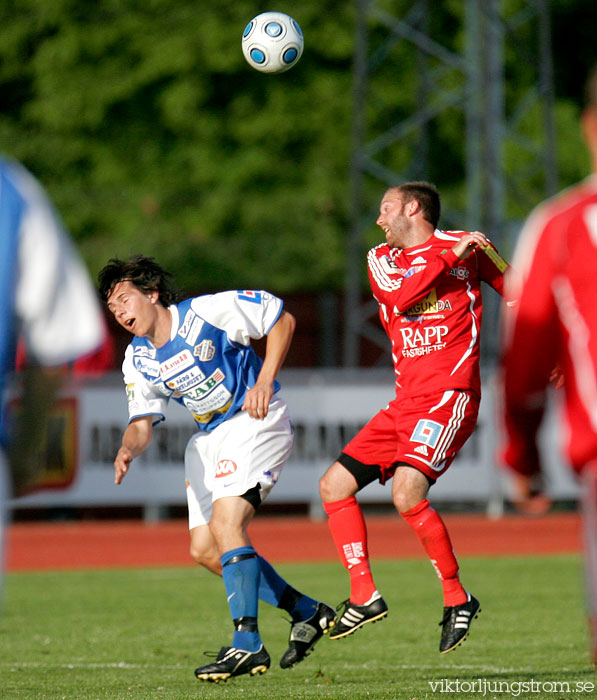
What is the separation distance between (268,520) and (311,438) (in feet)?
6.39

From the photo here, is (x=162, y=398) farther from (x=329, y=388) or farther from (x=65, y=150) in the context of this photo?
(x=65, y=150)

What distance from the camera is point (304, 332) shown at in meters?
22.9

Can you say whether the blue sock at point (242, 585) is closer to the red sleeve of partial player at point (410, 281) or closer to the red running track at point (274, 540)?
the red sleeve of partial player at point (410, 281)

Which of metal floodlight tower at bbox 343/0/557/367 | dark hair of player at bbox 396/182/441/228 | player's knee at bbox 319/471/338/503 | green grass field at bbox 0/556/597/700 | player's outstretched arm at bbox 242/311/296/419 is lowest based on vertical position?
green grass field at bbox 0/556/597/700

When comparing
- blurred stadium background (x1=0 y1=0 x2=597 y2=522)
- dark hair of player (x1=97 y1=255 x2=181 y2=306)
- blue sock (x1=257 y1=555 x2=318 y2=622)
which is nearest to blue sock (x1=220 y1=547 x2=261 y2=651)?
blue sock (x1=257 y1=555 x2=318 y2=622)

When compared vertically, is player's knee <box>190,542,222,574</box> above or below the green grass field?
above

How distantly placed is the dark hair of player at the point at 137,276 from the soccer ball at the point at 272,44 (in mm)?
1915

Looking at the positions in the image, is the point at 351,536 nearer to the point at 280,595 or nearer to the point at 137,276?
the point at 280,595

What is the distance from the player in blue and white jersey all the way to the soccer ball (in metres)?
1.89

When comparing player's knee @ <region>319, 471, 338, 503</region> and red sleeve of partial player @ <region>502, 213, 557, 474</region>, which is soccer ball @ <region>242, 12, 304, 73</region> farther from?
red sleeve of partial player @ <region>502, 213, 557, 474</region>

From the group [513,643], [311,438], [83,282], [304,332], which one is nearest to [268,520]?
[311,438]

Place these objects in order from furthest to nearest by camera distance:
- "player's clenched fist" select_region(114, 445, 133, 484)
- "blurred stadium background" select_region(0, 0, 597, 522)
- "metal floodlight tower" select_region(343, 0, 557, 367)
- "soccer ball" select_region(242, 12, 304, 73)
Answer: "blurred stadium background" select_region(0, 0, 597, 522)
"metal floodlight tower" select_region(343, 0, 557, 367)
"soccer ball" select_region(242, 12, 304, 73)
"player's clenched fist" select_region(114, 445, 133, 484)

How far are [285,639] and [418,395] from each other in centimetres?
293

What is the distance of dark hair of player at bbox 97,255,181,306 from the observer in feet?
22.1
